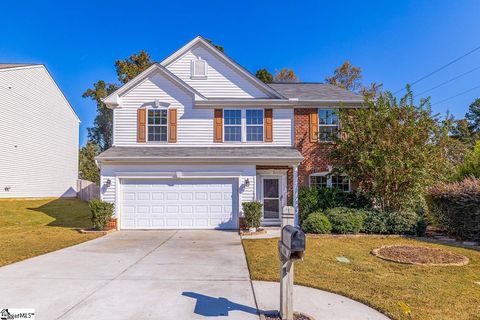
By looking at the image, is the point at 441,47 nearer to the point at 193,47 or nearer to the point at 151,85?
the point at 193,47

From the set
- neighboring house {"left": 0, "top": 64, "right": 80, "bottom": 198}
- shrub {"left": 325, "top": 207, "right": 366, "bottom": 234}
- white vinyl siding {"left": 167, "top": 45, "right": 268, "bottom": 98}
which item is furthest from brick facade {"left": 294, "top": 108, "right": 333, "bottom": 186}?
neighboring house {"left": 0, "top": 64, "right": 80, "bottom": 198}

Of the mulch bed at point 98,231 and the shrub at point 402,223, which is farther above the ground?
the shrub at point 402,223

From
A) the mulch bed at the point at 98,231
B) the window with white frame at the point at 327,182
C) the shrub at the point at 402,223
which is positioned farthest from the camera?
the window with white frame at the point at 327,182

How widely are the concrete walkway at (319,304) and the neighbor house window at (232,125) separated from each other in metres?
10.0

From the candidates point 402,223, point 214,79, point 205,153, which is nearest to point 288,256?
point 402,223

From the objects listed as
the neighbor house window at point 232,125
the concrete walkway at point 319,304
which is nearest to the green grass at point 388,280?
the concrete walkway at point 319,304

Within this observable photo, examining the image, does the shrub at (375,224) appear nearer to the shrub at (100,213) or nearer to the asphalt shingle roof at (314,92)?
the asphalt shingle roof at (314,92)

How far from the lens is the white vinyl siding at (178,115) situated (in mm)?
14992

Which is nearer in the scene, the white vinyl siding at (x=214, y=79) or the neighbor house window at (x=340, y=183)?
the neighbor house window at (x=340, y=183)

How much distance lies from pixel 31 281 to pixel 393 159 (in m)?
11.8

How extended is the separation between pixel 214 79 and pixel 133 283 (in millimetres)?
Result: 11835

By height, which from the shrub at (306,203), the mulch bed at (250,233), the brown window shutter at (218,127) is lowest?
the mulch bed at (250,233)

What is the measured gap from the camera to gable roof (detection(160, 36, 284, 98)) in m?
15.6

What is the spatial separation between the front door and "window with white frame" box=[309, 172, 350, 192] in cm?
165
